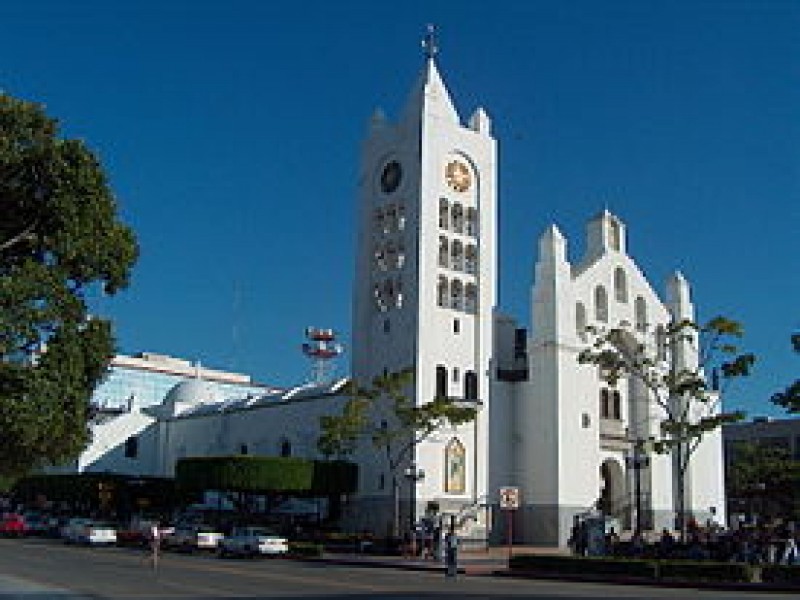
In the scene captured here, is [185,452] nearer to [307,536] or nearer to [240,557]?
[307,536]

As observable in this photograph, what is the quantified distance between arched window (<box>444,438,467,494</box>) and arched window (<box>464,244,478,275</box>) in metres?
11.0

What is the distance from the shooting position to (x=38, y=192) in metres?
14.6

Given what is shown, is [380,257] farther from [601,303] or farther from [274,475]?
[274,475]

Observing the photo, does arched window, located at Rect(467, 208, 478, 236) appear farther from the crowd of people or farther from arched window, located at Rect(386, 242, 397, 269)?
the crowd of people

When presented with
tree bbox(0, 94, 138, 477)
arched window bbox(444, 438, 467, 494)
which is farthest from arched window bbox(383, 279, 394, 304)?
tree bbox(0, 94, 138, 477)

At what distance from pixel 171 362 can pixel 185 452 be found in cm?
7691

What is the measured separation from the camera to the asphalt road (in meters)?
23.9

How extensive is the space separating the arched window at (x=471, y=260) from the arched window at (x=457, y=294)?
50.6 inches

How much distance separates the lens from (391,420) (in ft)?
188

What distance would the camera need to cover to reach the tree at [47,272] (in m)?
13.8

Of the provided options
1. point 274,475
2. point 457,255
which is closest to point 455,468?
point 274,475

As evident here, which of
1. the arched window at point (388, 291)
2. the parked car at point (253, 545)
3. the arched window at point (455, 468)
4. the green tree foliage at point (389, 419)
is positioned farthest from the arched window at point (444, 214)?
the parked car at point (253, 545)

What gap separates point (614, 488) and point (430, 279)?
18422 mm

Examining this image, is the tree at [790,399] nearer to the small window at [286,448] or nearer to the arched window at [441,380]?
the arched window at [441,380]
